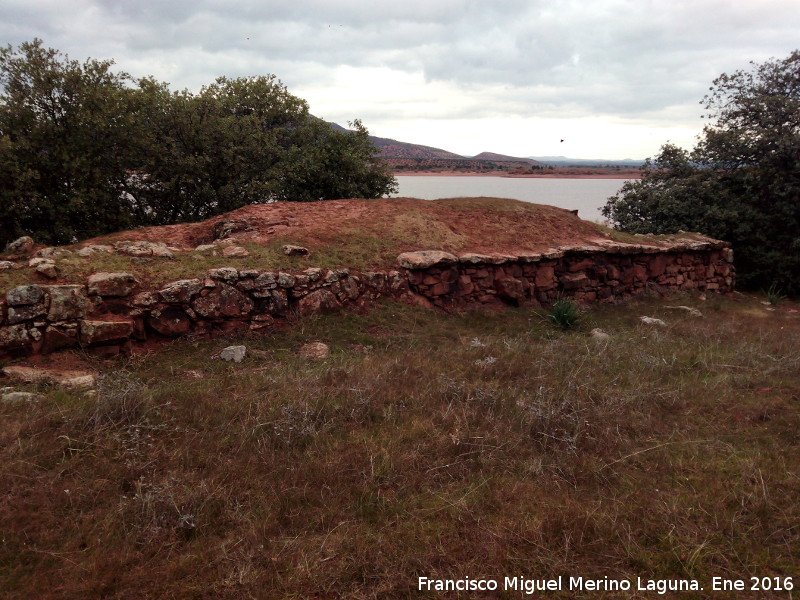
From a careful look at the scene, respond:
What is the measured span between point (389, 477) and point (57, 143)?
12223 millimetres

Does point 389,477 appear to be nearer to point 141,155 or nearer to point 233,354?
point 233,354

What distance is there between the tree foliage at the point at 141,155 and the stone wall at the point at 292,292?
596 cm

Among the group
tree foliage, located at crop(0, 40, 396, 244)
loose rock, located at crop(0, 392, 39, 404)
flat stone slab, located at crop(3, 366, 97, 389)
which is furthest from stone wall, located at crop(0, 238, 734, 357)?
tree foliage, located at crop(0, 40, 396, 244)

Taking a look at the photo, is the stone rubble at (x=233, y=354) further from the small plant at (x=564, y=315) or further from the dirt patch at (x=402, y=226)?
the small plant at (x=564, y=315)

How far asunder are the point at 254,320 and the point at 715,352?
7.24 metres

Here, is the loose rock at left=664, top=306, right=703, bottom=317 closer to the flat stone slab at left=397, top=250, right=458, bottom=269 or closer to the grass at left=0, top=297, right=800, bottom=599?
the grass at left=0, top=297, right=800, bottom=599

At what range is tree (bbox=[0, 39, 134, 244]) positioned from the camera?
34.6 feet

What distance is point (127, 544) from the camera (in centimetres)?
292

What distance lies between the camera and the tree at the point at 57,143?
10531mm

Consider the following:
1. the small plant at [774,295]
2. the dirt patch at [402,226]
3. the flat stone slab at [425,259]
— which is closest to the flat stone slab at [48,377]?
the dirt patch at [402,226]

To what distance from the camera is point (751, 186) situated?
632 inches

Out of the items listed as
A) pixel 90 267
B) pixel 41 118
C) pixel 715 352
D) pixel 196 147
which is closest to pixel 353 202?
pixel 196 147

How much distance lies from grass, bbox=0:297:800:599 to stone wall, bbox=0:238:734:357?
811mm

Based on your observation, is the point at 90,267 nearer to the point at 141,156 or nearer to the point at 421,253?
the point at 421,253
